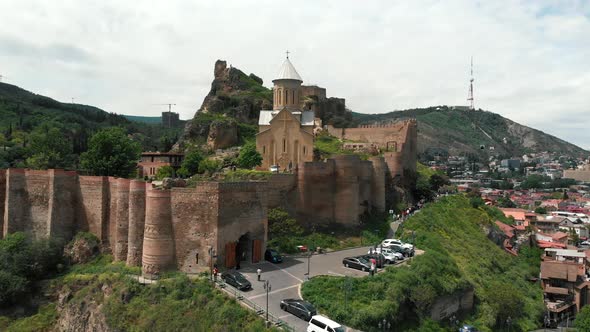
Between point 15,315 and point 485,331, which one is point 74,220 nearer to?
point 15,315

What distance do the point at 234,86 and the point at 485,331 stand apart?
1872 inches

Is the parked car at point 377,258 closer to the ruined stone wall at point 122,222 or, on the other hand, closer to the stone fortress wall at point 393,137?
the ruined stone wall at point 122,222

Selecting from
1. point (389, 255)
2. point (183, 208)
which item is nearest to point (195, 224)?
point (183, 208)

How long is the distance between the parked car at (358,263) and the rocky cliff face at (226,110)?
100 feet

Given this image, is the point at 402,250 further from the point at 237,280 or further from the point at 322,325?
the point at 322,325

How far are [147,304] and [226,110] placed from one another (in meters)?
40.8

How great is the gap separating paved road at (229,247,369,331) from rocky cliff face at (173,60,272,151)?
1110 inches

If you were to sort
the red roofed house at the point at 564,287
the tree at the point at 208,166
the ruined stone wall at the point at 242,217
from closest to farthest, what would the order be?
the ruined stone wall at the point at 242,217 < the red roofed house at the point at 564,287 < the tree at the point at 208,166

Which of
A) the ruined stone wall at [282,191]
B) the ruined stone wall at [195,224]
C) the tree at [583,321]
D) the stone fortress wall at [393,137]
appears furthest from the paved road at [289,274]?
the stone fortress wall at [393,137]

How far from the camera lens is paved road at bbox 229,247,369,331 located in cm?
1871

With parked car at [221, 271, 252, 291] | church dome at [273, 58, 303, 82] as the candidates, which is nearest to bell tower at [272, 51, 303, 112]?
church dome at [273, 58, 303, 82]

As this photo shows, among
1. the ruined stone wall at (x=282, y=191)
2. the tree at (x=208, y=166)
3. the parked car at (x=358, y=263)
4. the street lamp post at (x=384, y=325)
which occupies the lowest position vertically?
the street lamp post at (x=384, y=325)

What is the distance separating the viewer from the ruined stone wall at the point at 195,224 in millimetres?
22047

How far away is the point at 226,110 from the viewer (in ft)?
193
